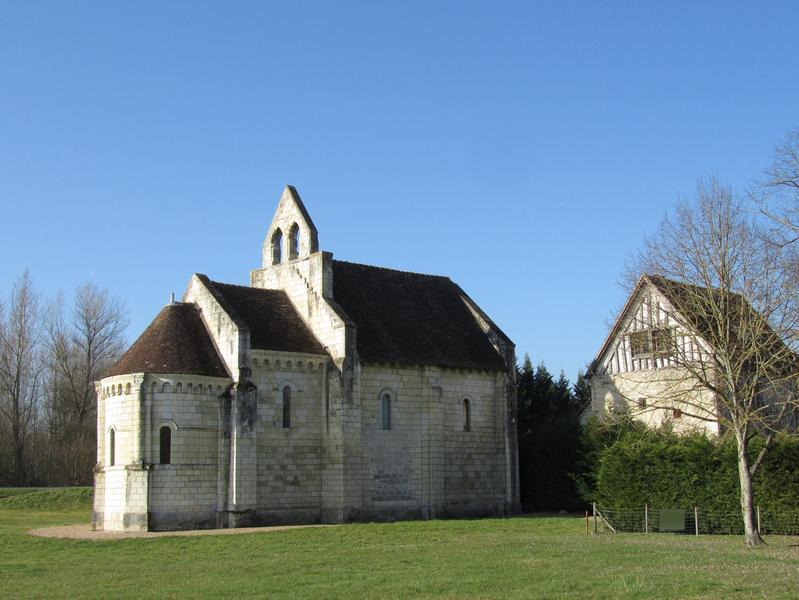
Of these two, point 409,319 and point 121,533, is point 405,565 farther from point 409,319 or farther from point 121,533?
point 409,319

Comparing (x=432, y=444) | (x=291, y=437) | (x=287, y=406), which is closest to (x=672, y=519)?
(x=432, y=444)

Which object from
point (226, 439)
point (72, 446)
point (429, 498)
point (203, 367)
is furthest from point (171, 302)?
point (72, 446)

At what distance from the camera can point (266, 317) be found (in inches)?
1517

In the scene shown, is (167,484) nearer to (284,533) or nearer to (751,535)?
(284,533)

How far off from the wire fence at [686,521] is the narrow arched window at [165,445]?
14982 mm

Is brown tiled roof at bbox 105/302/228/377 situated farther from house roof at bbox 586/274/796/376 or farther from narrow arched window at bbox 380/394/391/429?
house roof at bbox 586/274/796/376

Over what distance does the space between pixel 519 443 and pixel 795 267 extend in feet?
73.6

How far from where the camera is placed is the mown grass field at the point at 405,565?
17906 millimetres

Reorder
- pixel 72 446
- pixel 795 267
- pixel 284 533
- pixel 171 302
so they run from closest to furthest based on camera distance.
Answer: pixel 795 267 → pixel 284 533 → pixel 171 302 → pixel 72 446

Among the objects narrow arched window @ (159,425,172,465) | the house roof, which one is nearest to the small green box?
the house roof

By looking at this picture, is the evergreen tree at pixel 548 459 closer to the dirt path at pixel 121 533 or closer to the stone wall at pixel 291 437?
the stone wall at pixel 291 437

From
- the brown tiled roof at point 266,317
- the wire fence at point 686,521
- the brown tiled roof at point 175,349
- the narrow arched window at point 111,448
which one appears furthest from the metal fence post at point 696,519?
the narrow arched window at point 111,448

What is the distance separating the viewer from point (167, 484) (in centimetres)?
3412

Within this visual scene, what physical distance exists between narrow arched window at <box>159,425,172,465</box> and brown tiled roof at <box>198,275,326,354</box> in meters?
4.49
